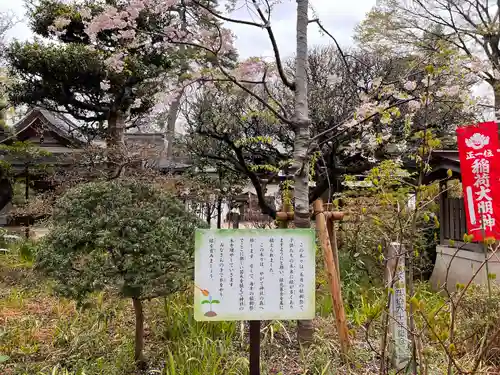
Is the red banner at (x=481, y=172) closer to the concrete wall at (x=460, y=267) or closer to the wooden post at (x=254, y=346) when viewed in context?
the concrete wall at (x=460, y=267)

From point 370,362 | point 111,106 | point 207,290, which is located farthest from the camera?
point 111,106

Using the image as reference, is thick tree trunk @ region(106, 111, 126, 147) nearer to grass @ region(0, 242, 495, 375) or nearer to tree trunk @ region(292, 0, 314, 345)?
grass @ region(0, 242, 495, 375)

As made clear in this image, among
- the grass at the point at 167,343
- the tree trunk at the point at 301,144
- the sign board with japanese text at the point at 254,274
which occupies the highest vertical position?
the tree trunk at the point at 301,144

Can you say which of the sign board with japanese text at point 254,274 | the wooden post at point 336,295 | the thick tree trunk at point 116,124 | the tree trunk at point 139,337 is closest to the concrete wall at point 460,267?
the wooden post at point 336,295

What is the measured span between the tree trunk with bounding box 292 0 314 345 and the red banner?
2979 millimetres

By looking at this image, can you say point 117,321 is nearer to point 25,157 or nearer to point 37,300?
point 37,300

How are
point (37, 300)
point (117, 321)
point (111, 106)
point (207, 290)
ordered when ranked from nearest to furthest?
point (207, 290) < point (117, 321) < point (37, 300) < point (111, 106)

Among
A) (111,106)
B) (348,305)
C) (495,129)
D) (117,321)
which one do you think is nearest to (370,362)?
(348,305)

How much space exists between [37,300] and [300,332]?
11.4 feet

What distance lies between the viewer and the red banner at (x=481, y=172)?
16.8 ft

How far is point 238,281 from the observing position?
2.37 meters

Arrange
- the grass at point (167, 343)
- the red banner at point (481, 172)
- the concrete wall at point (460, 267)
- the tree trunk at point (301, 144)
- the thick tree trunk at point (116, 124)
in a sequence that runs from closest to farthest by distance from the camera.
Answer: the grass at point (167, 343), the tree trunk at point (301, 144), the red banner at point (481, 172), the concrete wall at point (460, 267), the thick tree trunk at point (116, 124)

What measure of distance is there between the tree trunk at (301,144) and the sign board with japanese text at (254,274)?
2.49 feet

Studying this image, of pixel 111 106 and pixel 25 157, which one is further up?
pixel 111 106
